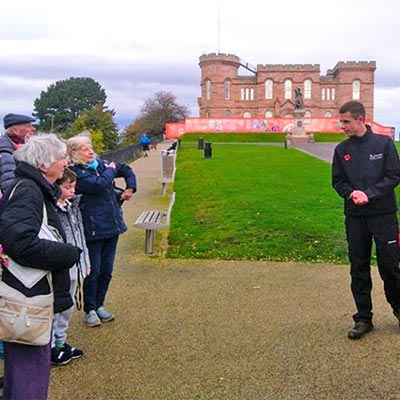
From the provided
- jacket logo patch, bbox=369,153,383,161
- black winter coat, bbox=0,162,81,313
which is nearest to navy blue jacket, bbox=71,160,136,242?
black winter coat, bbox=0,162,81,313

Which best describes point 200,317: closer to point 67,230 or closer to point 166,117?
point 67,230

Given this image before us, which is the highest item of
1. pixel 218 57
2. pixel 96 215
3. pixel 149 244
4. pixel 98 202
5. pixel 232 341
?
pixel 218 57

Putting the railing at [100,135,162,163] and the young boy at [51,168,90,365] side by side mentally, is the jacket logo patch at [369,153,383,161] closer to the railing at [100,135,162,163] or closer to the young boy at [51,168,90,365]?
the young boy at [51,168,90,365]

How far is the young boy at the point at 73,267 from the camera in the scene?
3924 millimetres

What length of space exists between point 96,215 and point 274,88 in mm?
85274

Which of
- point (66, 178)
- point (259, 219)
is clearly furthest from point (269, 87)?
point (66, 178)

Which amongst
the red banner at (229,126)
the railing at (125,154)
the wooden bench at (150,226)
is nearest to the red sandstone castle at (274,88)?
the red banner at (229,126)

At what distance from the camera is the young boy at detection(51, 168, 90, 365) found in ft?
12.9

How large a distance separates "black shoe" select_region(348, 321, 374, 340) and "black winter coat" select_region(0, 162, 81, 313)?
2.66 metres

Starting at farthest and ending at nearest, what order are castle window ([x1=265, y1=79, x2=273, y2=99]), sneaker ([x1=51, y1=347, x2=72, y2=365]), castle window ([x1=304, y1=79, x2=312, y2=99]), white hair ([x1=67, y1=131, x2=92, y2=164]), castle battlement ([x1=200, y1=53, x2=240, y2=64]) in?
castle window ([x1=304, y1=79, x2=312, y2=99]), castle window ([x1=265, y1=79, x2=273, y2=99]), castle battlement ([x1=200, y1=53, x2=240, y2=64]), white hair ([x1=67, y1=131, x2=92, y2=164]), sneaker ([x1=51, y1=347, x2=72, y2=365])

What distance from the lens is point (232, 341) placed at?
14.7 ft

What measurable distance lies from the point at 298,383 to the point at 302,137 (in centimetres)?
4413

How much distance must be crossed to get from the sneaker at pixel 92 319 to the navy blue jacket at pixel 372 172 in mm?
2500

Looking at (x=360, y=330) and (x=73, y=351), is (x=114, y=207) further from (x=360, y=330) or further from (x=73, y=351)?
(x=360, y=330)
